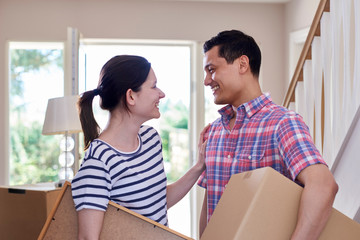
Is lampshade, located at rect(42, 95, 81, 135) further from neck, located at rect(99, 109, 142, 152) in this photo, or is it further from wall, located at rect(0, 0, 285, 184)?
neck, located at rect(99, 109, 142, 152)

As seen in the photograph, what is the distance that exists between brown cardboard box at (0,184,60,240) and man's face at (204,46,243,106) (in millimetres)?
1595

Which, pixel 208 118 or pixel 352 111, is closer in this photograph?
pixel 352 111

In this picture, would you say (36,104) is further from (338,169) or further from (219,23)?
(338,169)

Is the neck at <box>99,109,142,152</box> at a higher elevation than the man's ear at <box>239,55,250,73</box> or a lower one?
lower

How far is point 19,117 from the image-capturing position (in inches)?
187

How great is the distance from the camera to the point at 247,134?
1444mm

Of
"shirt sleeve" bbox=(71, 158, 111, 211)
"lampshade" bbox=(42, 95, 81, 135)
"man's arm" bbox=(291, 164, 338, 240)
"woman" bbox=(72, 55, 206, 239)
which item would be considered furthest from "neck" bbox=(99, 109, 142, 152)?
"lampshade" bbox=(42, 95, 81, 135)

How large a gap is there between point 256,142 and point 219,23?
3.63 metres

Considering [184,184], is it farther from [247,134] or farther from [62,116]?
[62,116]

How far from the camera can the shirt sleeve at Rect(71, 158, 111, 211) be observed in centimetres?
118

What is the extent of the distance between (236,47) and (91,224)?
73 centimetres

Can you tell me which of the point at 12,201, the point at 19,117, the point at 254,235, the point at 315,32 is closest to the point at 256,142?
the point at 254,235

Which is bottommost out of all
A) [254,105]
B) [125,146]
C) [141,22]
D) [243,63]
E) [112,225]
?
[112,225]

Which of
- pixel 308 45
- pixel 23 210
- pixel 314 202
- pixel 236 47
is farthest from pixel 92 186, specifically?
pixel 23 210
